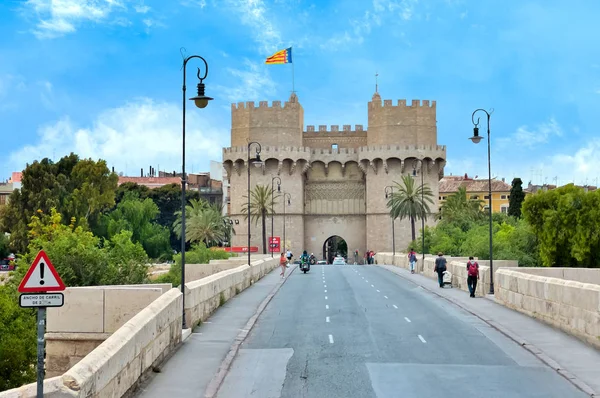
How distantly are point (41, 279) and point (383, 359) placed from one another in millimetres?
7719

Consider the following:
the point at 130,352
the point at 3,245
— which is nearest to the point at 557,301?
the point at 130,352

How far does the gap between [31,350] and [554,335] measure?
11.3 meters

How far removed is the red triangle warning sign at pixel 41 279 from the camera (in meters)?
8.23

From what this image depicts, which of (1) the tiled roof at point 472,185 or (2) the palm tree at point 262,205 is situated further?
(1) the tiled roof at point 472,185

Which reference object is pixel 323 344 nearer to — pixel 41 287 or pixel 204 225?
pixel 41 287

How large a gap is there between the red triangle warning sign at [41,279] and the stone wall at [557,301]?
10389mm

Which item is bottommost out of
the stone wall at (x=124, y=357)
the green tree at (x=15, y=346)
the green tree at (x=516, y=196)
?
the green tree at (x=15, y=346)

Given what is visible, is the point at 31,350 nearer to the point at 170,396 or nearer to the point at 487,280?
the point at 170,396

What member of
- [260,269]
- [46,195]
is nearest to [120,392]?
[260,269]

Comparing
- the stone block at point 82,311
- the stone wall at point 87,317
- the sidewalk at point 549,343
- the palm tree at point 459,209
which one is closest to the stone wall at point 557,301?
the sidewalk at point 549,343

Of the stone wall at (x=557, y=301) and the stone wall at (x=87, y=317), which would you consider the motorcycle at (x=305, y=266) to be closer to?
the stone wall at (x=557, y=301)

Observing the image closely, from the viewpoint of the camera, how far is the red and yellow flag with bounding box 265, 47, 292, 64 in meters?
73.2

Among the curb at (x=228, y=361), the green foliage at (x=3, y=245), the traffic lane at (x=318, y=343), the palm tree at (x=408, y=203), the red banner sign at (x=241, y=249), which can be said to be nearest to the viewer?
the curb at (x=228, y=361)

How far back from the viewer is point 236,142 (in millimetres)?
84438
